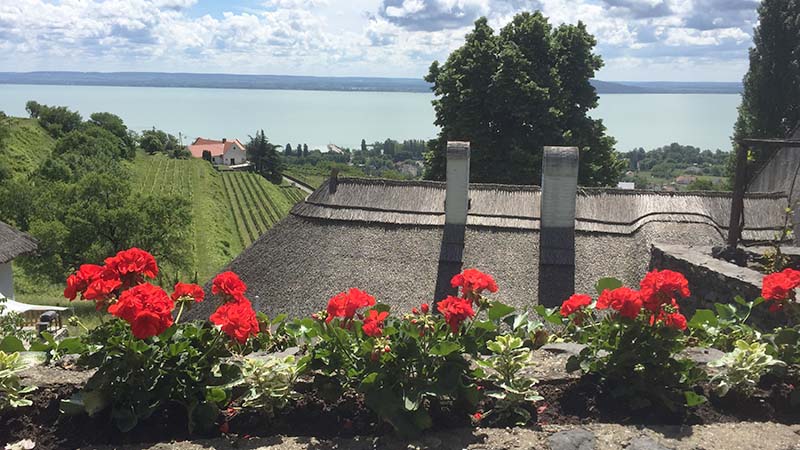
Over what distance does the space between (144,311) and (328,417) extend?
111cm

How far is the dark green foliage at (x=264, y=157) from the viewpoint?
81938 millimetres

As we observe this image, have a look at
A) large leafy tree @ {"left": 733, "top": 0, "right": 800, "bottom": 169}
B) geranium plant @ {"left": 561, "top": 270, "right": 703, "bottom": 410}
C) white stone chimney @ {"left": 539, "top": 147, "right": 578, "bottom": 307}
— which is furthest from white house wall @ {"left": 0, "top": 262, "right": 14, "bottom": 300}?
large leafy tree @ {"left": 733, "top": 0, "right": 800, "bottom": 169}

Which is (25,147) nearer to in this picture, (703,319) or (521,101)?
(521,101)

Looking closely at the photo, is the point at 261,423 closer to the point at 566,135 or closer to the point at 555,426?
the point at 555,426

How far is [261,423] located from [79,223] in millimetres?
23253

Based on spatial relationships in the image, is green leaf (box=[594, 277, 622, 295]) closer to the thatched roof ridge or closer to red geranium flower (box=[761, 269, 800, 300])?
red geranium flower (box=[761, 269, 800, 300])

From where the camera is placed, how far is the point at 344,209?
1149cm

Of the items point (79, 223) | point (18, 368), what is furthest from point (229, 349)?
point (79, 223)

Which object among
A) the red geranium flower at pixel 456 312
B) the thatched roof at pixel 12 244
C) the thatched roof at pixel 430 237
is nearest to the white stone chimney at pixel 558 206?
the thatched roof at pixel 430 237

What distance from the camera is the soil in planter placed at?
3.23 meters

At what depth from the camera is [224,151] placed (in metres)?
115

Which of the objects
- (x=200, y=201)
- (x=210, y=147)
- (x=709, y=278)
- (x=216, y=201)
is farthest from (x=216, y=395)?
(x=210, y=147)

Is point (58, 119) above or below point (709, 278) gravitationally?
above

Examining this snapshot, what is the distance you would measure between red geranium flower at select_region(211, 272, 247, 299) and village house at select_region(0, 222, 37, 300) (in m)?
16.9
